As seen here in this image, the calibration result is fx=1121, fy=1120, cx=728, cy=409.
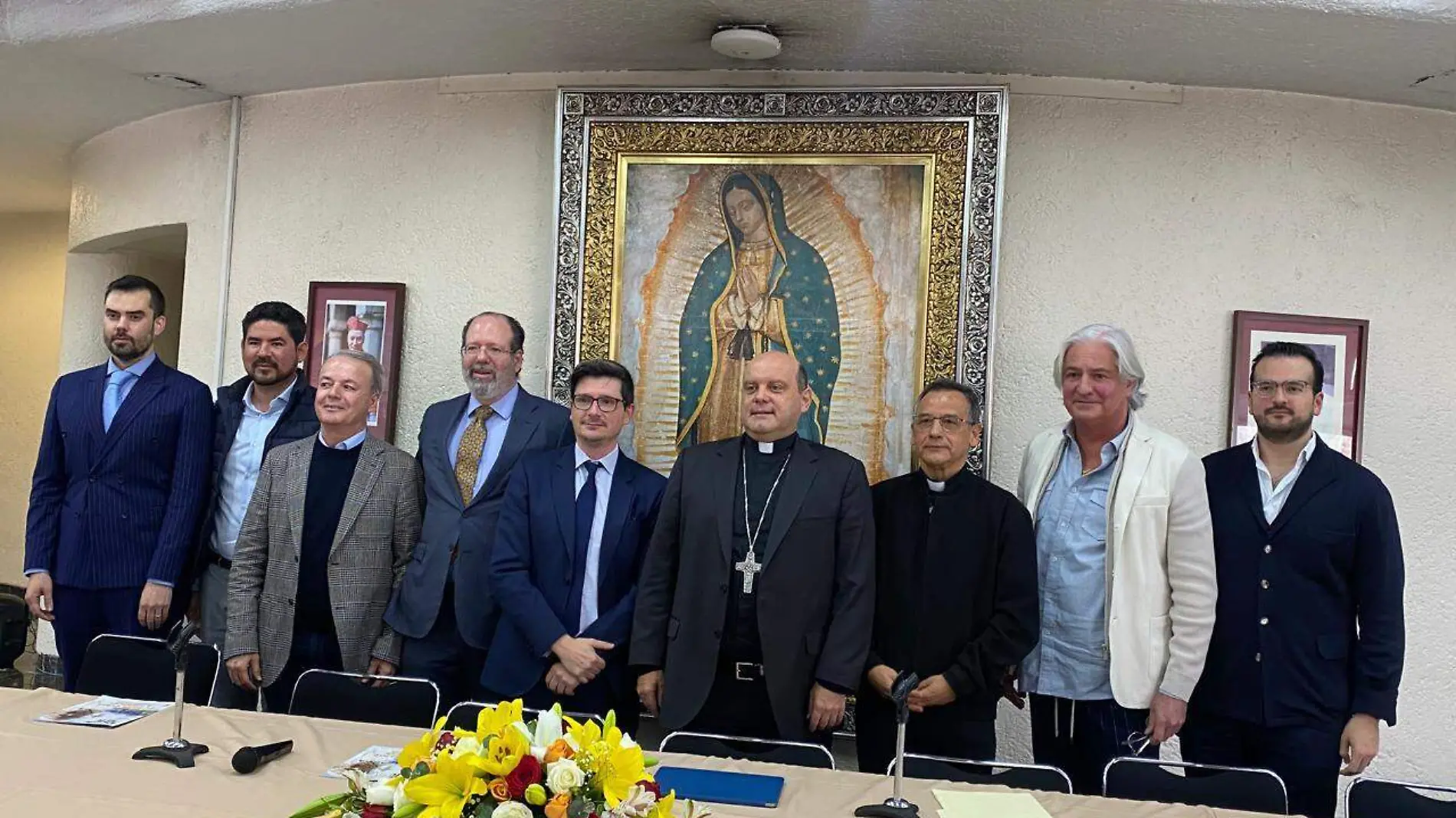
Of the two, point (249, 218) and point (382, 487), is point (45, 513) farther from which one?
point (249, 218)

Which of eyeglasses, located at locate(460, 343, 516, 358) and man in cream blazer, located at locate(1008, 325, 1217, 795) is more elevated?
eyeglasses, located at locate(460, 343, 516, 358)

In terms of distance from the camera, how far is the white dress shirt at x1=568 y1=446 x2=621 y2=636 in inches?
131

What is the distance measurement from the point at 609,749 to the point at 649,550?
1.63 m

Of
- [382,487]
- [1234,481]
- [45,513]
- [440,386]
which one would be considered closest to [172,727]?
[382,487]

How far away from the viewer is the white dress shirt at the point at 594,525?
3.34 m

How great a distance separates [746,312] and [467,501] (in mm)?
1333

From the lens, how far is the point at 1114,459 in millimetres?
3152

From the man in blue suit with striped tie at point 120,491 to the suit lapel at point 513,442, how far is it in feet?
3.29

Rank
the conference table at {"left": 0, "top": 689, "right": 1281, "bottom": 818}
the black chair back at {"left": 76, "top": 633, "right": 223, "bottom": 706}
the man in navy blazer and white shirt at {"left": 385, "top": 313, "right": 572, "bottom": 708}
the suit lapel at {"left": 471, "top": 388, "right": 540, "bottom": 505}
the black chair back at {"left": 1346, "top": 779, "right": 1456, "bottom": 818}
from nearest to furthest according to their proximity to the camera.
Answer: the conference table at {"left": 0, "top": 689, "right": 1281, "bottom": 818} < the black chair back at {"left": 1346, "top": 779, "right": 1456, "bottom": 818} < the black chair back at {"left": 76, "top": 633, "right": 223, "bottom": 706} < the man in navy blazer and white shirt at {"left": 385, "top": 313, "right": 572, "bottom": 708} < the suit lapel at {"left": 471, "top": 388, "right": 540, "bottom": 505}

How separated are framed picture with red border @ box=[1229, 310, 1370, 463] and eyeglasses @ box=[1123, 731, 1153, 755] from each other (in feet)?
4.83

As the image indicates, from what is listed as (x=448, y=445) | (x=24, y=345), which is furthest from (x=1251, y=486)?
(x=24, y=345)

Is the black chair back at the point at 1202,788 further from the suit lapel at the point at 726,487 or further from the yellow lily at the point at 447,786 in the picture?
the yellow lily at the point at 447,786

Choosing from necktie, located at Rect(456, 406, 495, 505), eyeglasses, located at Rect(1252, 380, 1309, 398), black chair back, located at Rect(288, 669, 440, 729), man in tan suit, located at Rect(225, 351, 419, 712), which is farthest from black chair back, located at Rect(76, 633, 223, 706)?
eyeglasses, located at Rect(1252, 380, 1309, 398)

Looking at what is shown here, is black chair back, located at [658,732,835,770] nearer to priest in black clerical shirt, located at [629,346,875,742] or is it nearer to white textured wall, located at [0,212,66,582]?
priest in black clerical shirt, located at [629,346,875,742]
